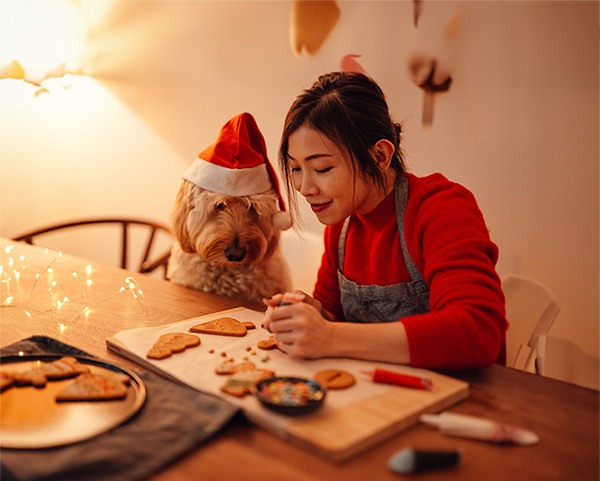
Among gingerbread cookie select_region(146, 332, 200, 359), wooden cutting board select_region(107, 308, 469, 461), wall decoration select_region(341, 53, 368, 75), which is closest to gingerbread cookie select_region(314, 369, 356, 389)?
wooden cutting board select_region(107, 308, 469, 461)

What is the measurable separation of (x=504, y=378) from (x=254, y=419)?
1.51 feet

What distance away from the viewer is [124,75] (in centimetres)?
303

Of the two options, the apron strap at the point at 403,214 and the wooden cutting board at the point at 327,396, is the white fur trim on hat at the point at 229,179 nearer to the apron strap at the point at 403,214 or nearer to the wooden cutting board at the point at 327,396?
the apron strap at the point at 403,214

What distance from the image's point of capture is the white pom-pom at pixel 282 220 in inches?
68.2

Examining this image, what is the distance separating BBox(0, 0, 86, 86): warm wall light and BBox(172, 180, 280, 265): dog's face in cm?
144

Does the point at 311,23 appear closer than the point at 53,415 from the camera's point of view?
No

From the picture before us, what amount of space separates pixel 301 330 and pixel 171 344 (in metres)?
0.23

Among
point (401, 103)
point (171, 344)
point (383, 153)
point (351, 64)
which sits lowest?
point (171, 344)

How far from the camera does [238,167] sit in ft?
5.62

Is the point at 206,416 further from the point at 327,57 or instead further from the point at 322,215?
the point at 327,57

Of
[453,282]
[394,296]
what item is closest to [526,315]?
[394,296]

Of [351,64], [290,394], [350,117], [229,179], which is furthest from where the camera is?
[351,64]

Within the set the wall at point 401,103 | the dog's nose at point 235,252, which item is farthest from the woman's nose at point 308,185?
the wall at point 401,103

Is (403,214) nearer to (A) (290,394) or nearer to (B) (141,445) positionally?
(A) (290,394)
